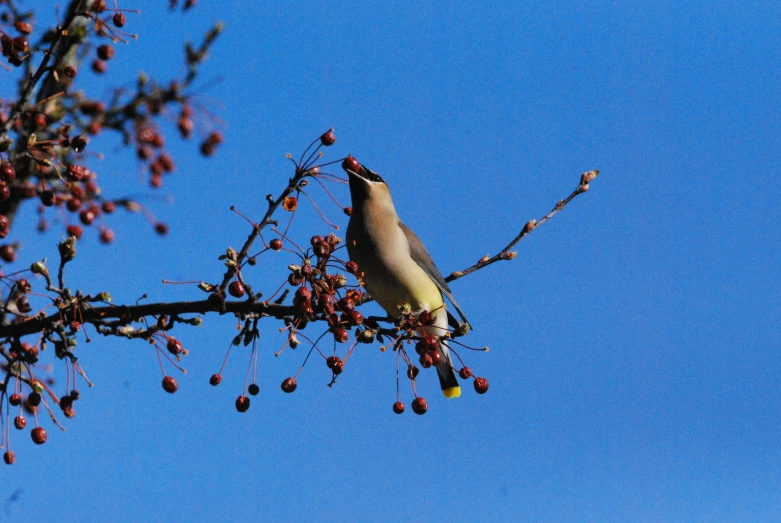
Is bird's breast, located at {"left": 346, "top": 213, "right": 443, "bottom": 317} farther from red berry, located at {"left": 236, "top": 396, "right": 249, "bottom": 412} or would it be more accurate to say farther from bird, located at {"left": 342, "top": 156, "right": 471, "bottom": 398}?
red berry, located at {"left": 236, "top": 396, "right": 249, "bottom": 412}

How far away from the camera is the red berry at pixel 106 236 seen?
4219 millimetres

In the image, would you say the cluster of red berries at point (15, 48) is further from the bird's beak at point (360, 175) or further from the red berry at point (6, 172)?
the bird's beak at point (360, 175)

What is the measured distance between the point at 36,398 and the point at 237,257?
1206 millimetres

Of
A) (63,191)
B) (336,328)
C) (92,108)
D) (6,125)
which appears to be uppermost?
(92,108)

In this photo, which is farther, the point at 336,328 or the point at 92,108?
the point at 92,108

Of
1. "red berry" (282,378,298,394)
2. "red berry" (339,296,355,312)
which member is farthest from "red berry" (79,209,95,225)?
"red berry" (339,296,355,312)

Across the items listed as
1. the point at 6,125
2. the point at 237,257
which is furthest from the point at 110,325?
the point at 6,125

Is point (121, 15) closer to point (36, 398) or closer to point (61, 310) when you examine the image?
point (61, 310)

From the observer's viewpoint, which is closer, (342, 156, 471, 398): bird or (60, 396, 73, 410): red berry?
(60, 396, 73, 410): red berry

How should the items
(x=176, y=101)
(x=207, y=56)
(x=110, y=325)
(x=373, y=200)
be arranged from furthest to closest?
(x=373, y=200)
(x=176, y=101)
(x=207, y=56)
(x=110, y=325)

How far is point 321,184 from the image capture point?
3.48 metres

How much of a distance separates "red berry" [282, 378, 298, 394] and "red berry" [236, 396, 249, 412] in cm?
19

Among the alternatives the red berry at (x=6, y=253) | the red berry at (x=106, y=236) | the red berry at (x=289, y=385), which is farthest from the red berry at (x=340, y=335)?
the red berry at (x=106, y=236)

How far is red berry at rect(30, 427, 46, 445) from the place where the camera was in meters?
3.57
